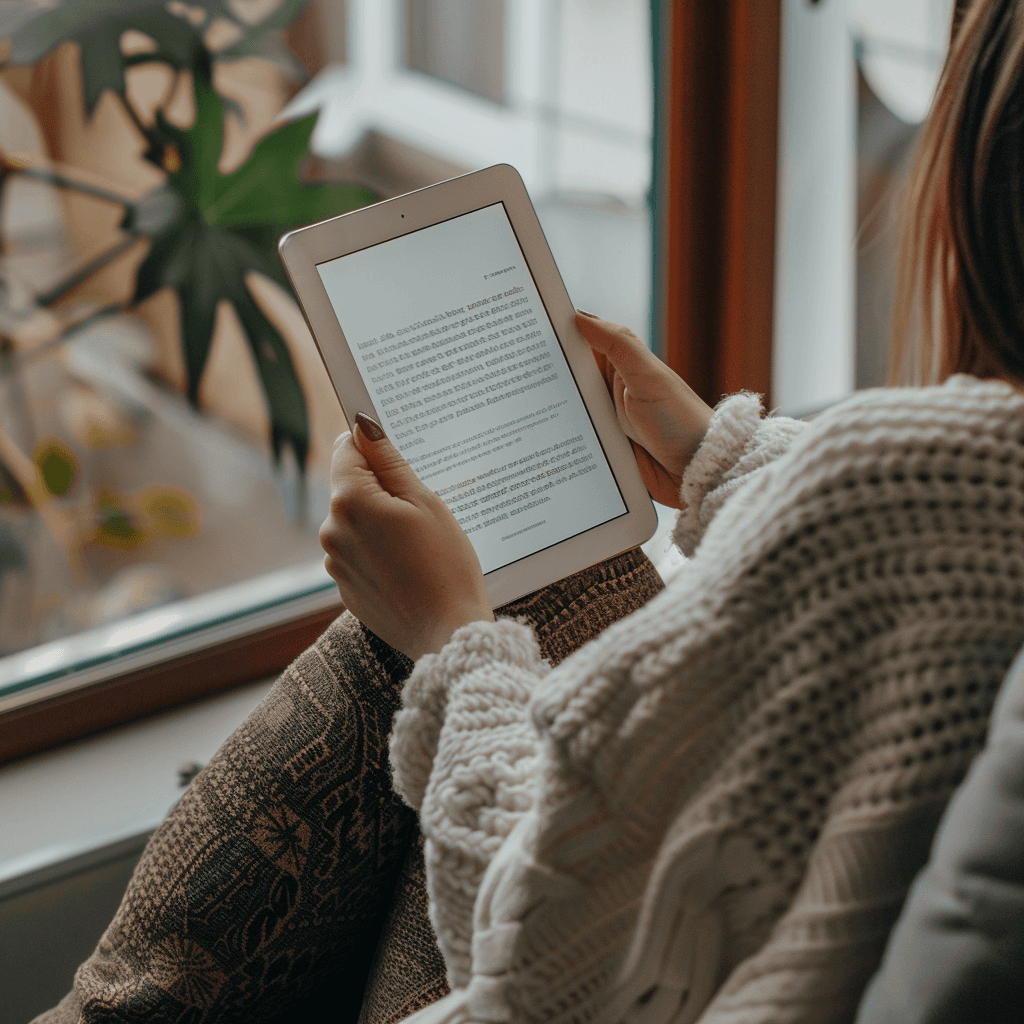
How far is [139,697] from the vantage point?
0.92 metres

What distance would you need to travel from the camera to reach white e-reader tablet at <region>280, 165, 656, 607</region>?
1.94 feet

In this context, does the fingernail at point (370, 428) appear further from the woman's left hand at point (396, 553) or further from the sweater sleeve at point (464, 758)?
the sweater sleeve at point (464, 758)

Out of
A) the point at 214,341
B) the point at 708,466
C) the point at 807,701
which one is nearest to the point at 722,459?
the point at 708,466

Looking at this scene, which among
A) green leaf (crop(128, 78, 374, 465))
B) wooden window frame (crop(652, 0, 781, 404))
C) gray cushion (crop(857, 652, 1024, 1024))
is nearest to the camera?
gray cushion (crop(857, 652, 1024, 1024))

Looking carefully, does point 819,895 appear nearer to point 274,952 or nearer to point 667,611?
point 667,611

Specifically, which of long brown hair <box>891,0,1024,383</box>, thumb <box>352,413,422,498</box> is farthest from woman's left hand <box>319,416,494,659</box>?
long brown hair <box>891,0,1024,383</box>

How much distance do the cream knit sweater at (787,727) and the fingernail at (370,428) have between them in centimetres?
26

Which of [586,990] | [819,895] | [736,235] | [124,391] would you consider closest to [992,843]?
[819,895]

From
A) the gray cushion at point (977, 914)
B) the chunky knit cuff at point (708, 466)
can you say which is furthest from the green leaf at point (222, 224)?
the gray cushion at point (977, 914)

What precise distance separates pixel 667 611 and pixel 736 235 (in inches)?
39.1

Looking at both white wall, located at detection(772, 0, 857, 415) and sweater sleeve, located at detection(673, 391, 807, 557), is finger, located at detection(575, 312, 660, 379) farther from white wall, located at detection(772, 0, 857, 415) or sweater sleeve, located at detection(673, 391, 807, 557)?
white wall, located at detection(772, 0, 857, 415)

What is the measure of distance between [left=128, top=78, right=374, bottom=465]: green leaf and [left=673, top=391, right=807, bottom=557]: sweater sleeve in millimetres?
498

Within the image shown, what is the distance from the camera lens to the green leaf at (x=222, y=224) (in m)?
0.86

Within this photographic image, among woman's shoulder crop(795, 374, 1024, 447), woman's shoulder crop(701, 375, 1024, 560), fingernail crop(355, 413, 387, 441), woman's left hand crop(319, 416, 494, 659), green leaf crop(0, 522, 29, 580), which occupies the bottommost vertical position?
green leaf crop(0, 522, 29, 580)
